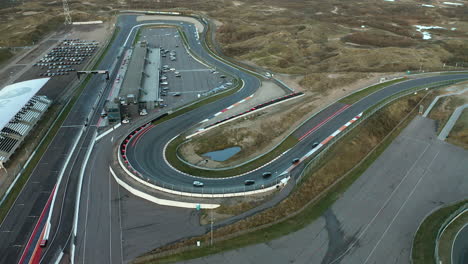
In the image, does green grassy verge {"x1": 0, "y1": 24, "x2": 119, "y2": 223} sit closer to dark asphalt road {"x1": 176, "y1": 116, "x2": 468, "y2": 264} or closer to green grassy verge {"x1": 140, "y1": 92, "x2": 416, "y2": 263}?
green grassy verge {"x1": 140, "y1": 92, "x2": 416, "y2": 263}

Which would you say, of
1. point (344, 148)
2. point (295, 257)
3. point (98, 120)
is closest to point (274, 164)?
point (344, 148)

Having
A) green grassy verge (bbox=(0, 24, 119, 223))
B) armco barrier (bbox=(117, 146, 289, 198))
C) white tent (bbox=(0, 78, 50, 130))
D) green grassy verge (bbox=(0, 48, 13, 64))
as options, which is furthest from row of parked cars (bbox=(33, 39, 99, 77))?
armco barrier (bbox=(117, 146, 289, 198))

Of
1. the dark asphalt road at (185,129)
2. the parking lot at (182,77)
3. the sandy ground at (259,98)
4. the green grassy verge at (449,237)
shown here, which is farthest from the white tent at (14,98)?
the green grassy verge at (449,237)

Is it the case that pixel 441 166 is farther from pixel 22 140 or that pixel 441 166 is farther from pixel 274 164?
pixel 22 140

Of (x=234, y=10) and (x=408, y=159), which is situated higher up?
(x=234, y=10)

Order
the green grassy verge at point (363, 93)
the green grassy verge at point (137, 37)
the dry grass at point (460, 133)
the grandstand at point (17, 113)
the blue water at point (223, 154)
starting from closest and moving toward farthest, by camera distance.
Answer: the grandstand at point (17, 113), the blue water at point (223, 154), the dry grass at point (460, 133), the green grassy verge at point (363, 93), the green grassy verge at point (137, 37)

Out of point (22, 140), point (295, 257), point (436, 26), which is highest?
point (436, 26)

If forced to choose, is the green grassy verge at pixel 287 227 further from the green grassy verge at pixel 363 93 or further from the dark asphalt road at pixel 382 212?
the green grassy verge at pixel 363 93

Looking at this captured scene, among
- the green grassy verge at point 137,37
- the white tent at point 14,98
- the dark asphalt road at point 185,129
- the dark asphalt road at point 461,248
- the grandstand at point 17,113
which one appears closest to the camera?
the dark asphalt road at point 461,248
